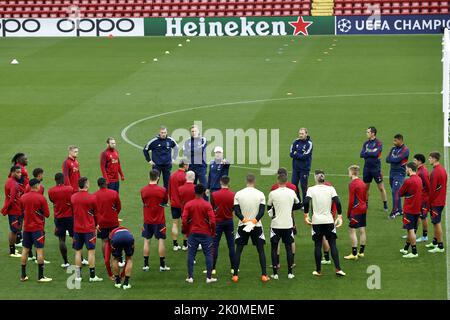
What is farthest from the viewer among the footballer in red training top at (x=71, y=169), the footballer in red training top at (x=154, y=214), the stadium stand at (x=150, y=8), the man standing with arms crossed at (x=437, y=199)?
the stadium stand at (x=150, y=8)

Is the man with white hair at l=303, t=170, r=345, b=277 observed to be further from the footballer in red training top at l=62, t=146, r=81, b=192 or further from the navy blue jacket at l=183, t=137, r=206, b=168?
the footballer in red training top at l=62, t=146, r=81, b=192

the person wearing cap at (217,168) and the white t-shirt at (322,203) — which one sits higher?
the person wearing cap at (217,168)

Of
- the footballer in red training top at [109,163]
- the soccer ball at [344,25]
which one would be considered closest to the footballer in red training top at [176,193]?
the footballer in red training top at [109,163]

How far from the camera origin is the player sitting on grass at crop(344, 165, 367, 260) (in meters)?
20.4

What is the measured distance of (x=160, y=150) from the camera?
24734 millimetres

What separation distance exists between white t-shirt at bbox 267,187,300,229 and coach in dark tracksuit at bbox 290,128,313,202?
4689 mm

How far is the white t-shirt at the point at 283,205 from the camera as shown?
19.3 metres

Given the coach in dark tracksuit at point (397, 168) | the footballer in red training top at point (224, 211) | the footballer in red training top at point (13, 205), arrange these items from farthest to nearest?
1. the coach in dark tracksuit at point (397, 168)
2. the footballer in red training top at point (13, 205)
3. the footballer in red training top at point (224, 211)

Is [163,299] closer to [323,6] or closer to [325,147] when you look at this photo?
[325,147]

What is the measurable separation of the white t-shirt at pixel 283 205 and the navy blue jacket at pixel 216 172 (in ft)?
9.13

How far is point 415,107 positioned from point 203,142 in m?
13.6

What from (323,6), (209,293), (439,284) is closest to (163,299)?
(209,293)

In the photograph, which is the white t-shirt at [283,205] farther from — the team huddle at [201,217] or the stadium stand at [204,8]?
the stadium stand at [204,8]

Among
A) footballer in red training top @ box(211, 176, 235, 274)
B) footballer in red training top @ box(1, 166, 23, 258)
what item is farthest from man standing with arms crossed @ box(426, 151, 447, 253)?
footballer in red training top @ box(1, 166, 23, 258)
